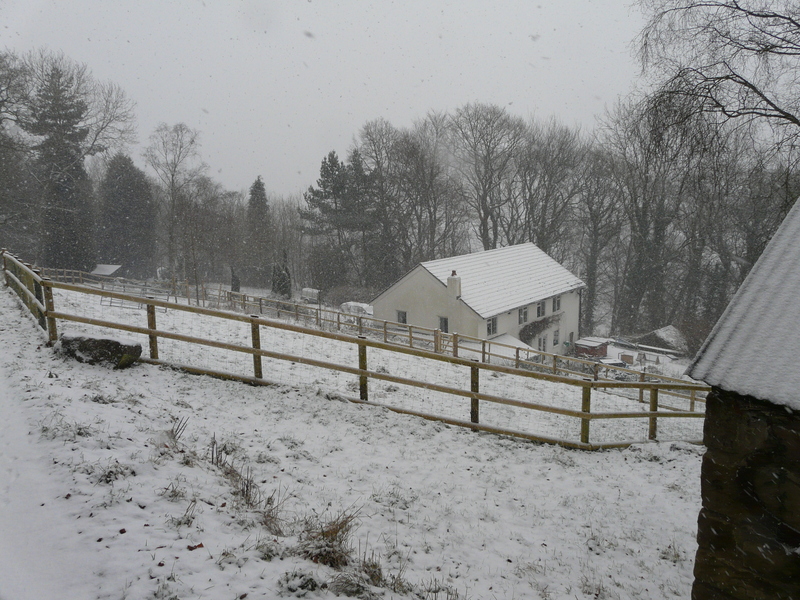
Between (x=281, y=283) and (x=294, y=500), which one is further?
(x=281, y=283)

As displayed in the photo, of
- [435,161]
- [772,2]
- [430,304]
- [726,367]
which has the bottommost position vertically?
[430,304]

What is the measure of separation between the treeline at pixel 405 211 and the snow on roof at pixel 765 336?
3146 centimetres

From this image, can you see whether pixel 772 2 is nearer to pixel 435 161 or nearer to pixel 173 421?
pixel 173 421

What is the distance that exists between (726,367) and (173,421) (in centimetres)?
573

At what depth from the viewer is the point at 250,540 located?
3.91m

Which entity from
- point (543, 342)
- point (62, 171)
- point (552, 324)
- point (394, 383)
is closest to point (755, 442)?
point (394, 383)

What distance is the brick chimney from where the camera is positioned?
25578mm

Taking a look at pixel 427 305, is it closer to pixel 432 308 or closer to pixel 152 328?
pixel 432 308

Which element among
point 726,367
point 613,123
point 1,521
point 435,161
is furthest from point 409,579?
point 435,161

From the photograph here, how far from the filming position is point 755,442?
10.4ft

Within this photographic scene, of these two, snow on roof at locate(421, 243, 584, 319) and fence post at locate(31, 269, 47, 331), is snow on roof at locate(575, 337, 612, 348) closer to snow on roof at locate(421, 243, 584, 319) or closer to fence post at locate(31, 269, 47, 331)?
snow on roof at locate(421, 243, 584, 319)

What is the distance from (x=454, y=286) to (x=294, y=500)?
2122 cm

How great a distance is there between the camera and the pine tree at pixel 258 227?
167ft

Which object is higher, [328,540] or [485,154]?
[485,154]
